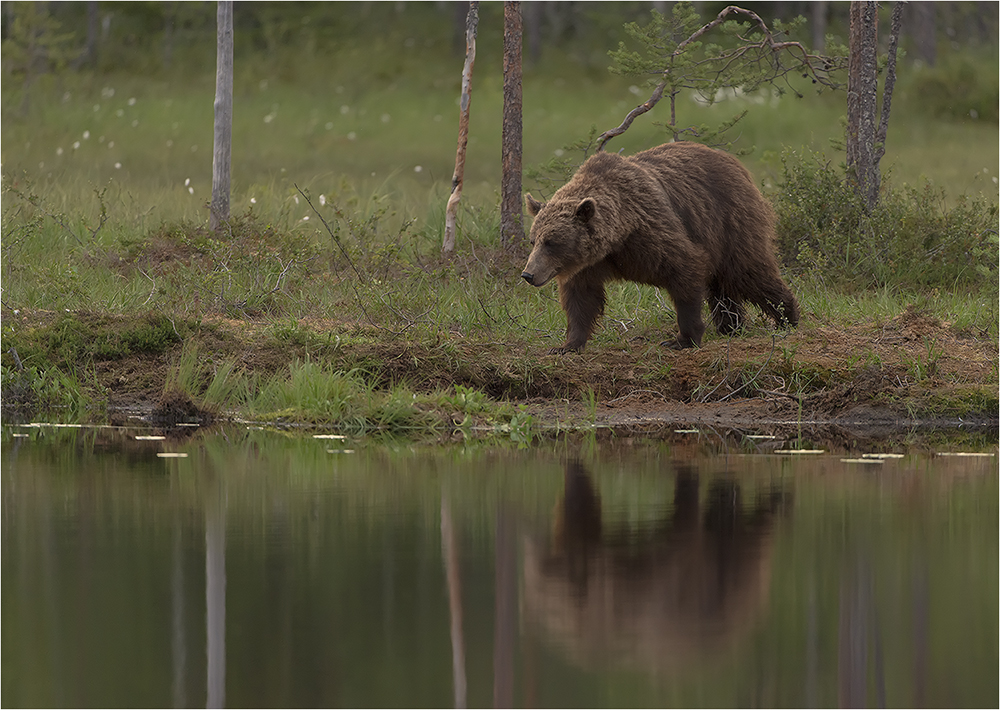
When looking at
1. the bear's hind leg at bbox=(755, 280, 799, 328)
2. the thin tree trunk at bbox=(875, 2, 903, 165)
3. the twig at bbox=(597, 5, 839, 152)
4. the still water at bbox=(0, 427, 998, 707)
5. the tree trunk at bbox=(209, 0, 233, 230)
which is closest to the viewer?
the still water at bbox=(0, 427, 998, 707)

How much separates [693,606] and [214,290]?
340 inches

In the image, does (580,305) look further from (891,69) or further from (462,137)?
(891,69)

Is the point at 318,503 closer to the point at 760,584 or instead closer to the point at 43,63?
the point at 760,584

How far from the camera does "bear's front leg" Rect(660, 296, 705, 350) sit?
416 inches

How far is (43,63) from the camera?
3672 cm

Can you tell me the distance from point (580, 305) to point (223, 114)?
745 centimetres

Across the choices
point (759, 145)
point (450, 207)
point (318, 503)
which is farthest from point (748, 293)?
point (759, 145)

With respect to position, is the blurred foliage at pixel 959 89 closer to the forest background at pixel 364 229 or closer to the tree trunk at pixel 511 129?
the forest background at pixel 364 229

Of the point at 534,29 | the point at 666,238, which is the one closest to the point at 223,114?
the point at 666,238

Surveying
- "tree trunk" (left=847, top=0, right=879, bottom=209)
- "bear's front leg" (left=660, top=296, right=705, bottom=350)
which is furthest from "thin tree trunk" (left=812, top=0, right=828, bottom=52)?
"bear's front leg" (left=660, top=296, right=705, bottom=350)

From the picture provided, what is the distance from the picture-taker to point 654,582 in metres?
5.21

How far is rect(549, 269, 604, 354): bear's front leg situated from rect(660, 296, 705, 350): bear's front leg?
25.5 inches

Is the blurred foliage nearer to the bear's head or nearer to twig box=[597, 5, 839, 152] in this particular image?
twig box=[597, 5, 839, 152]

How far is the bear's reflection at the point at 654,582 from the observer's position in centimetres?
448
